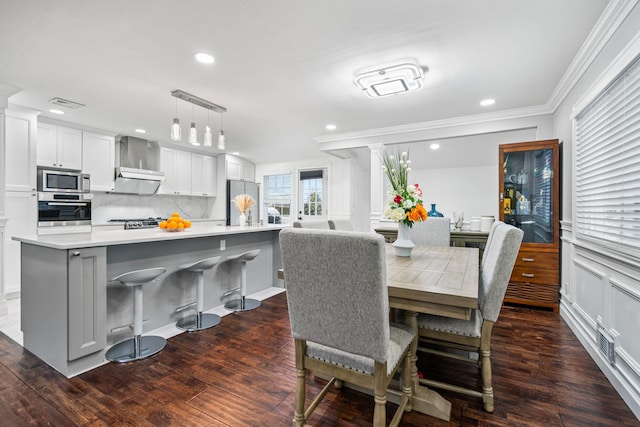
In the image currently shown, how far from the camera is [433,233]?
3.34m

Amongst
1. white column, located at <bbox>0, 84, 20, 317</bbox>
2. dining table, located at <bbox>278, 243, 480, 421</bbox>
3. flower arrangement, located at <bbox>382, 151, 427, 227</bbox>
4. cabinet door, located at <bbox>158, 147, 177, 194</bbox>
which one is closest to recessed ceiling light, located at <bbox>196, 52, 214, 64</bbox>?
flower arrangement, located at <bbox>382, 151, 427, 227</bbox>

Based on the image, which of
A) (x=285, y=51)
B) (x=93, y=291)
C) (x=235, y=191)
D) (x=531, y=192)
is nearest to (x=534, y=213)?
(x=531, y=192)

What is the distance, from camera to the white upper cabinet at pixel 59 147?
13.5 ft

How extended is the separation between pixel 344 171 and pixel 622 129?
4.50 metres

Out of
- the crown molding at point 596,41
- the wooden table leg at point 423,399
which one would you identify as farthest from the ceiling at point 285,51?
the wooden table leg at point 423,399

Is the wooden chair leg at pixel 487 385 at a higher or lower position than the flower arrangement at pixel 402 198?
lower

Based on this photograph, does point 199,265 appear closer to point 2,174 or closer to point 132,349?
point 132,349

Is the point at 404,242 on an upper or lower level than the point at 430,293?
upper

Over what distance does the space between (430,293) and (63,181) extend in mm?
5082

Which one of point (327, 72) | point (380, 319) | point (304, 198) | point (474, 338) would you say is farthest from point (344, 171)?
point (380, 319)

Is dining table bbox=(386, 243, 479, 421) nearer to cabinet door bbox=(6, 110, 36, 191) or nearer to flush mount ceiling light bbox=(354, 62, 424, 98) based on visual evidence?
flush mount ceiling light bbox=(354, 62, 424, 98)

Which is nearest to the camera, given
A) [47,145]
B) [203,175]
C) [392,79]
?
[392,79]

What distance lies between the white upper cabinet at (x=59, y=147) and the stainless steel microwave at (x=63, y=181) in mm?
117

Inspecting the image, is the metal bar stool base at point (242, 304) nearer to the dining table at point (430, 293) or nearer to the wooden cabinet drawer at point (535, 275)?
the dining table at point (430, 293)
